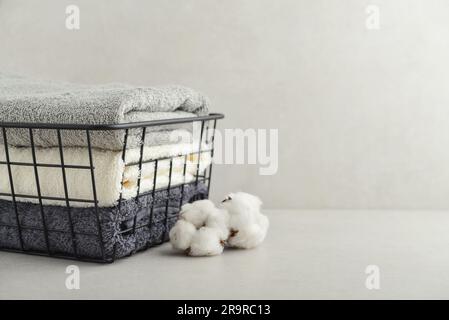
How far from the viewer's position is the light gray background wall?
1.57 m

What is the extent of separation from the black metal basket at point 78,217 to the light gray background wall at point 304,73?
1.71 ft

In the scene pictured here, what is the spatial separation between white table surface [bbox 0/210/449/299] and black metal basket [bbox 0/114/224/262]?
2cm

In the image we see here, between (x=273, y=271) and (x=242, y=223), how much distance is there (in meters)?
0.14

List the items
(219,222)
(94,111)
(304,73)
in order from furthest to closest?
1. (304,73)
2. (219,222)
3. (94,111)

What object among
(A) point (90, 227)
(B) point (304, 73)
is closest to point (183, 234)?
(A) point (90, 227)

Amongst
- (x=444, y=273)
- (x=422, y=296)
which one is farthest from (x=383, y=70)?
(x=422, y=296)

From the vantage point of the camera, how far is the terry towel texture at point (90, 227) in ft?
3.28

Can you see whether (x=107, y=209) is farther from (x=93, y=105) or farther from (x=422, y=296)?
(x=422, y=296)

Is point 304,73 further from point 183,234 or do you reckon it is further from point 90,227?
point 90,227

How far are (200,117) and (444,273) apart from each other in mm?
504

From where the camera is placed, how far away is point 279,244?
46.8 inches

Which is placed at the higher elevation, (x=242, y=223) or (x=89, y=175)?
(x=89, y=175)

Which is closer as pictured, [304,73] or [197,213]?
[197,213]

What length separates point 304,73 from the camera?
158cm
